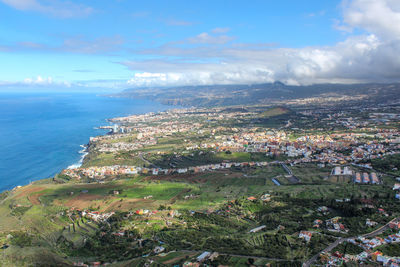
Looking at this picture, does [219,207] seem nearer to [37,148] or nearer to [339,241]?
[339,241]

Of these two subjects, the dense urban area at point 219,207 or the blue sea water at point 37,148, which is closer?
the dense urban area at point 219,207

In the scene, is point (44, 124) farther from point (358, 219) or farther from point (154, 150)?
point (358, 219)

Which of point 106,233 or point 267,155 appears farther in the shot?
point 267,155

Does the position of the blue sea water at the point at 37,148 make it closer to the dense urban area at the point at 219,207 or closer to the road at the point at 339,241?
the dense urban area at the point at 219,207

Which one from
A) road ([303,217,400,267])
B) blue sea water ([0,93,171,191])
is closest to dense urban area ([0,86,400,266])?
road ([303,217,400,267])

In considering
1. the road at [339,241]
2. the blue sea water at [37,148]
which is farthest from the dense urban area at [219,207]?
the blue sea water at [37,148]

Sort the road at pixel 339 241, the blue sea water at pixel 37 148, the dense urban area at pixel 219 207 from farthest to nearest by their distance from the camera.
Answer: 1. the blue sea water at pixel 37 148
2. the dense urban area at pixel 219 207
3. the road at pixel 339 241

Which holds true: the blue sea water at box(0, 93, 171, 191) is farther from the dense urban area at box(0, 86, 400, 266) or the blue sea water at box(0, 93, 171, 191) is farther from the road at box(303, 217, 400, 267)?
the road at box(303, 217, 400, 267)

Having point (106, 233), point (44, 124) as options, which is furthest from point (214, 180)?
point (44, 124)
